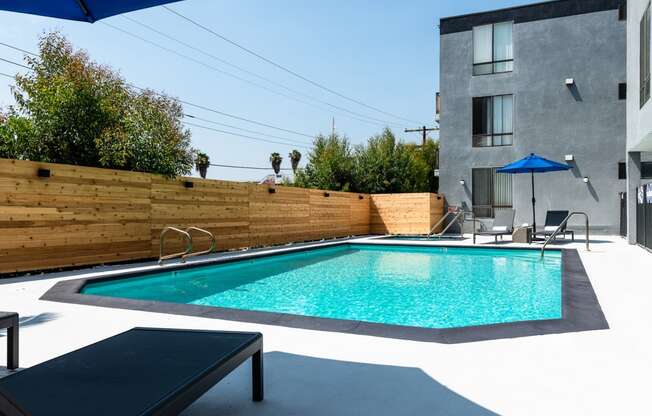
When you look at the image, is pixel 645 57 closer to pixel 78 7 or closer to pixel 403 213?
pixel 403 213

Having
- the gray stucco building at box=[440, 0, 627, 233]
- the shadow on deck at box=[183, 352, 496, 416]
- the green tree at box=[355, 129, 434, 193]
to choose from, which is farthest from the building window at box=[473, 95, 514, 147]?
the shadow on deck at box=[183, 352, 496, 416]

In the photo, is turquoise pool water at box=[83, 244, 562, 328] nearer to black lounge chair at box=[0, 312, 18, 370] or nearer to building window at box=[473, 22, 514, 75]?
black lounge chair at box=[0, 312, 18, 370]

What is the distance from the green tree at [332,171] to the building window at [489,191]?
561 cm

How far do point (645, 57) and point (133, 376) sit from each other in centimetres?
1185

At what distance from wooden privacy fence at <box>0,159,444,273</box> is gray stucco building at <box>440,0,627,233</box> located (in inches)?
282

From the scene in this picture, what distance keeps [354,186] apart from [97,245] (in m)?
13.8

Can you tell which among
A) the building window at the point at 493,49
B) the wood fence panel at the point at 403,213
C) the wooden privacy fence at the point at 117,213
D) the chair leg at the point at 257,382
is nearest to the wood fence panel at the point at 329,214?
the wooden privacy fence at the point at 117,213

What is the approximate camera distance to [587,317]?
4008 millimetres

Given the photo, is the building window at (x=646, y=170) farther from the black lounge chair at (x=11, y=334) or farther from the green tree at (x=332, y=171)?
the black lounge chair at (x=11, y=334)

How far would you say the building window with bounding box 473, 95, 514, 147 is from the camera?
55.7 feet

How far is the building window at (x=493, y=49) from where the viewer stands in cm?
1686

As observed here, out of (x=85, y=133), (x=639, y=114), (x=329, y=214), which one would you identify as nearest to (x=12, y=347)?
(x=85, y=133)

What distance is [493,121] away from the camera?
1725 centimetres

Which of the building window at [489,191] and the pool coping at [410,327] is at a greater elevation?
the building window at [489,191]
